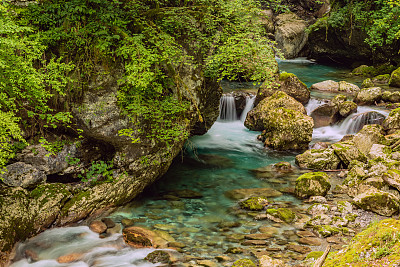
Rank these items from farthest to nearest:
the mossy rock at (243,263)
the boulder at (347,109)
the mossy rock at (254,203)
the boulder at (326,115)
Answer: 1. the boulder at (326,115)
2. the boulder at (347,109)
3. the mossy rock at (254,203)
4. the mossy rock at (243,263)

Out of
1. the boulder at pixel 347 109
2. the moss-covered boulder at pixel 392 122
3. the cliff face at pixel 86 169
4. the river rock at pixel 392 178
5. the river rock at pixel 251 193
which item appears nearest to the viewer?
the cliff face at pixel 86 169

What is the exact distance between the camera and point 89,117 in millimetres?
6570

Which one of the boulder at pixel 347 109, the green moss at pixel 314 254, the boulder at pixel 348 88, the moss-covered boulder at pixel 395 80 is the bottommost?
the green moss at pixel 314 254

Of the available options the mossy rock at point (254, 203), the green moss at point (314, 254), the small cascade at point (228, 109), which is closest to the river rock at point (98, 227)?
the mossy rock at point (254, 203)

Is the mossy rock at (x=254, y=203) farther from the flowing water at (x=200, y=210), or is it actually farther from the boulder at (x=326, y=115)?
the boulder at (x=326, y=115)

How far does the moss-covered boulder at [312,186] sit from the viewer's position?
25.8 feet

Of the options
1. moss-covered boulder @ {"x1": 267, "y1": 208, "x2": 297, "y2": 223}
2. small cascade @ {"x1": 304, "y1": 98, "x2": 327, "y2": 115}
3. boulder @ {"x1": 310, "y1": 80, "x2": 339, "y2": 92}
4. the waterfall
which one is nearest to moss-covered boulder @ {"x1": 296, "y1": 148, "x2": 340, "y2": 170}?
the waterfall

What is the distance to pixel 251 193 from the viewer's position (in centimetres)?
834

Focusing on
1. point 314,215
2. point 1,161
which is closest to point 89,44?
point 1,161

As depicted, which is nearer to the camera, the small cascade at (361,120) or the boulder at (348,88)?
the small cascade at (361,120)

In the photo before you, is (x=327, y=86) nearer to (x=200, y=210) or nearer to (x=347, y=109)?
(x=347, y=109)

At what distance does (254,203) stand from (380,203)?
2549 mm

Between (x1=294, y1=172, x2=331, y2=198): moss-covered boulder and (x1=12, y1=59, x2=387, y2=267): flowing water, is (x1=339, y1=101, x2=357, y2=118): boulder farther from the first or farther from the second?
(x1=294, y1=172, x2=331, y2=198): moss-covered boulder

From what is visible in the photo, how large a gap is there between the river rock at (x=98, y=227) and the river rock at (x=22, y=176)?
1.24 metres
